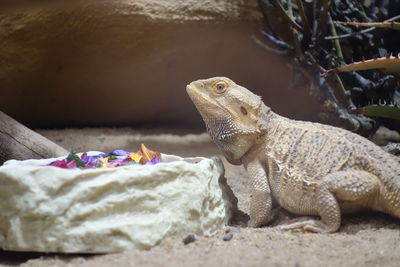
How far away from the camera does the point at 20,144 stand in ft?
12.1

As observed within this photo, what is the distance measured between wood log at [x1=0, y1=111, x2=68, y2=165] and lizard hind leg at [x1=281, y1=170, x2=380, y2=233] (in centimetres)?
219

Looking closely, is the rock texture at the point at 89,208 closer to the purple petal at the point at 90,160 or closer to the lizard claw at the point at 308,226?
the purple petal at the point at 90,160

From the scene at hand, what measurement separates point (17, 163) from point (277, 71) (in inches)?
150

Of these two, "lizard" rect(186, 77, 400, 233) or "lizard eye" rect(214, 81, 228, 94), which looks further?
"lizard eye" rect(214, 81, 228, 94)

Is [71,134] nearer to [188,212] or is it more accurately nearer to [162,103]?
[162,103]

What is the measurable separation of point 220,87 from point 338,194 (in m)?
1.15

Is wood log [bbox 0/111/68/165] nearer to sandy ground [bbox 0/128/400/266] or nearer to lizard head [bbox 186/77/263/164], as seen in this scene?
sandy ground [bbox 0/128/400/266]

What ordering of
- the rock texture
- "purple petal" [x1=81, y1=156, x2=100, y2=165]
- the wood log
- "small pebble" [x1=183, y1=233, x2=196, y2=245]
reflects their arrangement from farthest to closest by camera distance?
the wood log, "purple petal" [x1=81, y1=156, x2=100, y2=165], "small pebble" [x1=183, y1=233, x2=196, y2=245], the rock texture

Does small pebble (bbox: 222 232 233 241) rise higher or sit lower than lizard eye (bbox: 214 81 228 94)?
lower

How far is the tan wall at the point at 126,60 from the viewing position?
4957mm

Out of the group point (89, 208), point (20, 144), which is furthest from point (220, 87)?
point (20, 144)

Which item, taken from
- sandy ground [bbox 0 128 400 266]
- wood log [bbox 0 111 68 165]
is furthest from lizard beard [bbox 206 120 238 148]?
wood log [bbox 0 111 68 165]

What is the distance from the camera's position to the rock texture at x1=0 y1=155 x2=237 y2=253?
2402 mm

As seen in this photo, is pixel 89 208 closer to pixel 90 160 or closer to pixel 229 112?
pixel 90 160
